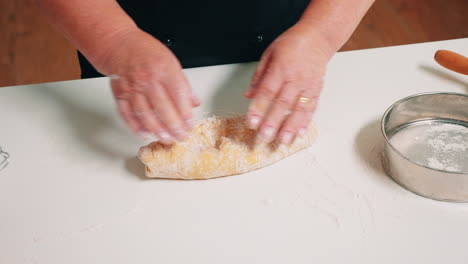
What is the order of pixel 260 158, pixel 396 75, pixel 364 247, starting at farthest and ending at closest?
pixel 396 75
pixel 260 158
pixel 364 247

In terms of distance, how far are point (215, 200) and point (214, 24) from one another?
407 mm

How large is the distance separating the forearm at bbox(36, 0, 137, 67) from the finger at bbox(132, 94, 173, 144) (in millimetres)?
124

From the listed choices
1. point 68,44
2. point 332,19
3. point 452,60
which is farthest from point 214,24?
point 68,44

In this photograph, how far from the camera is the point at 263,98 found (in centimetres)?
80

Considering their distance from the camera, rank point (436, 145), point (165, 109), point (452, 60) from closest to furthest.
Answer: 1. point (165, 109)
2. point (436, 145)
3. point (452, 60)

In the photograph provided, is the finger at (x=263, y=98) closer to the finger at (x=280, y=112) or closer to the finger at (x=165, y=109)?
→ the finger at (x=280, y=112)

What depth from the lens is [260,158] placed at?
0.85 metres

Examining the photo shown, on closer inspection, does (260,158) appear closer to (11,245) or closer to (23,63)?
(11,245)

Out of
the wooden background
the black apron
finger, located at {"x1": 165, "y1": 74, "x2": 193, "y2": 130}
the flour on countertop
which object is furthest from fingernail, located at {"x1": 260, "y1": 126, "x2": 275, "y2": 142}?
the wooden background

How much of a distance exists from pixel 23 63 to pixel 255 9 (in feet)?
5.38

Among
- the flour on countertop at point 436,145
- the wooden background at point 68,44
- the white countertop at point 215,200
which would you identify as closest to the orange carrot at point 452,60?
→ the white countertop at point 215,200

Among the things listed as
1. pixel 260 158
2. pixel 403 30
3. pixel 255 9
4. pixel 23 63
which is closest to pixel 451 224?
pixel 260 158

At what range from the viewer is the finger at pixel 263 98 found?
0.79 m

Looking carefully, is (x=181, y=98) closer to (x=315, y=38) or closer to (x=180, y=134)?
(x=180, y=134)
